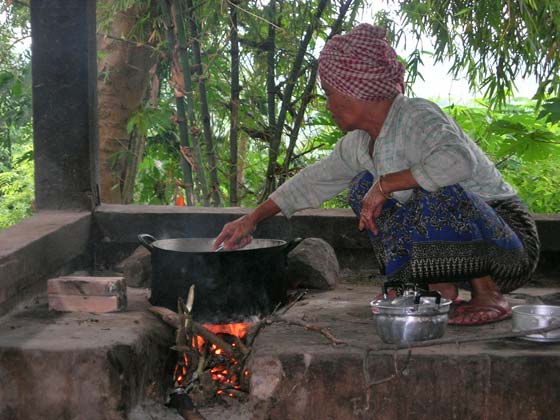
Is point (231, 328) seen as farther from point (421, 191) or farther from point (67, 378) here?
point (421, 191)

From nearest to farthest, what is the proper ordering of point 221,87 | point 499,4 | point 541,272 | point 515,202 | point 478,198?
point 478,198 < point 515,202 < point 541,272 < point 499,4 < point 221,87

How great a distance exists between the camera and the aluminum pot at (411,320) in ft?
8.26

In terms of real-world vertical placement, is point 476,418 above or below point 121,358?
below

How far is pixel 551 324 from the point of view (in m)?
2.57

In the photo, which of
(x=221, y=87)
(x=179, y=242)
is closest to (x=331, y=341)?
(x=179, y=242)

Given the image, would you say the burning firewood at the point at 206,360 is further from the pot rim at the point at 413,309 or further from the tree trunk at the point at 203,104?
the tree trunk at the point at 203,104

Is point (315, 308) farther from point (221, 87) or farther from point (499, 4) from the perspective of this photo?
point (221, 87)

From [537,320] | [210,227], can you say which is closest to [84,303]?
[210,227]

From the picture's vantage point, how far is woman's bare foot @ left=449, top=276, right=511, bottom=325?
9.62 ft

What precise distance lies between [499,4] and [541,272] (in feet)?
5.26

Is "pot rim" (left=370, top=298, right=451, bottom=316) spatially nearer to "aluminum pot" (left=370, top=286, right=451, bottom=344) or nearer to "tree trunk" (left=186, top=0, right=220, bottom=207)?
"aluminum pot" (left=370, top=286, right=451, bottom=344)

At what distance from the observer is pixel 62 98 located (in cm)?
408

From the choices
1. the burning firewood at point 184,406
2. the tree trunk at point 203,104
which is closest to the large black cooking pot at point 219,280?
the burning firewood at point 184,406

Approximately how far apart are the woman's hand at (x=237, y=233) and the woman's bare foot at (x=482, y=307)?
953 mm
